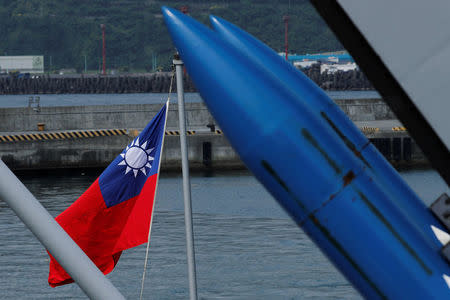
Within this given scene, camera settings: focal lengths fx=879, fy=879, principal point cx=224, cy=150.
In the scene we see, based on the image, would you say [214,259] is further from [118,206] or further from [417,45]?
[417,45]

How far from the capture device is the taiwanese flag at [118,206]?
12.3 meters

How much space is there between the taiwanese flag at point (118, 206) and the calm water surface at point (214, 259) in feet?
37.1

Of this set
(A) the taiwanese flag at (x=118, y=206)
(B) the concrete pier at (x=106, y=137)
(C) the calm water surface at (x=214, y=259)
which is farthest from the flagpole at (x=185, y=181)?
(B) the concrete pier at (x=106, y=137)

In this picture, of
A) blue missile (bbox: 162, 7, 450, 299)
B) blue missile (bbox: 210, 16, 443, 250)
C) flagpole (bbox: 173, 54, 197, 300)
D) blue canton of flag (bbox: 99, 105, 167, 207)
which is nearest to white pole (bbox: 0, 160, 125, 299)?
blue missile (bbox: 162, 7, 450, 299)

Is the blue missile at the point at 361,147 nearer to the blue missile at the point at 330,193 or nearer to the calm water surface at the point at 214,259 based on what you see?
the blue missile at the point at 330,193

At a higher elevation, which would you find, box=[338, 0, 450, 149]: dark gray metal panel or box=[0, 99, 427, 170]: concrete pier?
box=[338, 0, 450, 149]: dark gray metal panel

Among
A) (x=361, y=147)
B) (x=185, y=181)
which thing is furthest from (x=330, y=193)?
(x=185, y=181)

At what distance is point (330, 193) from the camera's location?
255 inches

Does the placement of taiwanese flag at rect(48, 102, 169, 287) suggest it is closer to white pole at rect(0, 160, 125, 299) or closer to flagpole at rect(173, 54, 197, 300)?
flagpole at rect(173, 54, 197, 300)

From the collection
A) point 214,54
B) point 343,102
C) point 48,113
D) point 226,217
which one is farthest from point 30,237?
point 343,102

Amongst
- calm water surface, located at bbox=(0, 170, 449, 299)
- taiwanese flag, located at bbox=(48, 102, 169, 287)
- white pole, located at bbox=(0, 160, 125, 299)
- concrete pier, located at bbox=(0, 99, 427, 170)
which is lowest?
calm water surface, located at bbox=(0, 170, 449, 299)

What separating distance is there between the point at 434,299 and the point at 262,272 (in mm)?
20096

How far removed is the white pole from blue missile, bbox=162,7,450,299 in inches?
68.3

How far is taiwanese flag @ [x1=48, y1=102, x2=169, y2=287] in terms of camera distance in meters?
12.3
